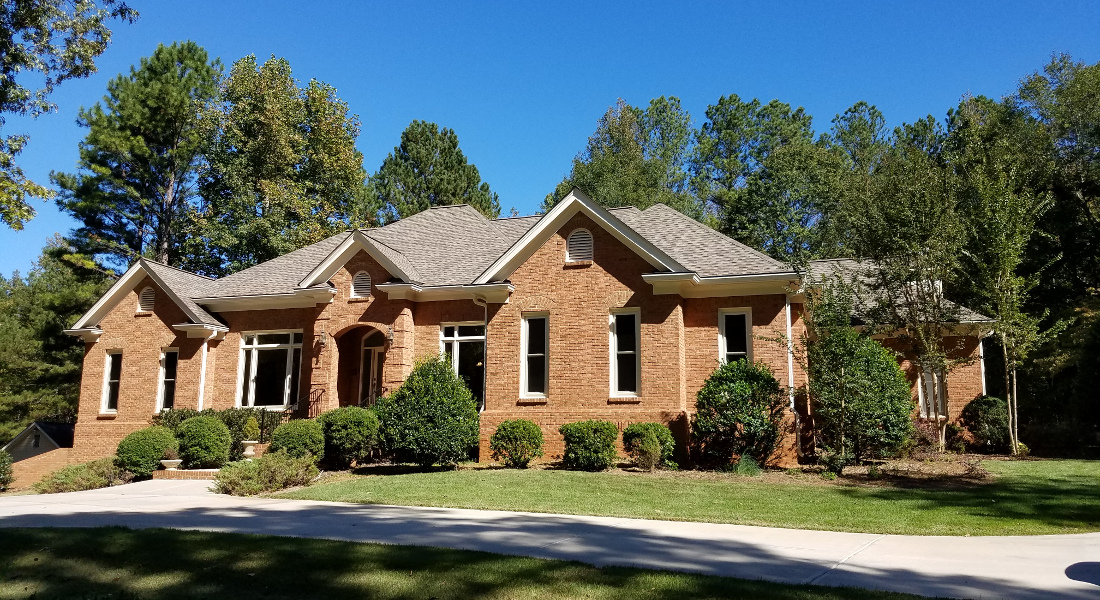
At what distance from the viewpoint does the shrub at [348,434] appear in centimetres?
1709

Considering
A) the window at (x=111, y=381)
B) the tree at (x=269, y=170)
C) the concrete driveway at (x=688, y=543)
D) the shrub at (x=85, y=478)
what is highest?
the tree at (x=269, y=170)

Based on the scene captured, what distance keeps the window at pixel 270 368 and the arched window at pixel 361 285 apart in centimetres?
308

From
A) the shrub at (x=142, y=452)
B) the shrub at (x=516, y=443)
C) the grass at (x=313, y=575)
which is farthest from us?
the shrub at (x=142, y=452)

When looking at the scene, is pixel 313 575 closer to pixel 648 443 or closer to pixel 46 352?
pixel 648 443

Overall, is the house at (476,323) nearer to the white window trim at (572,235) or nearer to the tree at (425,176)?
the white window trim at (572,235)

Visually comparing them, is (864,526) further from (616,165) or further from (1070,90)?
(616,165)

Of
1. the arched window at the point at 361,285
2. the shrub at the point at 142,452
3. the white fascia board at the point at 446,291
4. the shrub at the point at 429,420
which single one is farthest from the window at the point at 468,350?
the shrub at the point at 142,452

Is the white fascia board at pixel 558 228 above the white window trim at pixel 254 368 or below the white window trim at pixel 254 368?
above

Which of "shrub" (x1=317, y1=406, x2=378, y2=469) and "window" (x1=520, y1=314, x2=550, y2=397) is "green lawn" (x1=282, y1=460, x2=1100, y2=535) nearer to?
"shrub" (x1=317, y1=406, x2=378, y2=469)

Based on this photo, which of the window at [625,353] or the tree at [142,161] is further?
the tree at [142,161]

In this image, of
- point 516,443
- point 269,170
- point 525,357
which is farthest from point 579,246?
point 269,170

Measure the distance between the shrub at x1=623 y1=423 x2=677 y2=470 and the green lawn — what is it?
71 cm

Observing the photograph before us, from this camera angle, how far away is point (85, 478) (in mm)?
16234

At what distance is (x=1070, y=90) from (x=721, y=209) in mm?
20561
